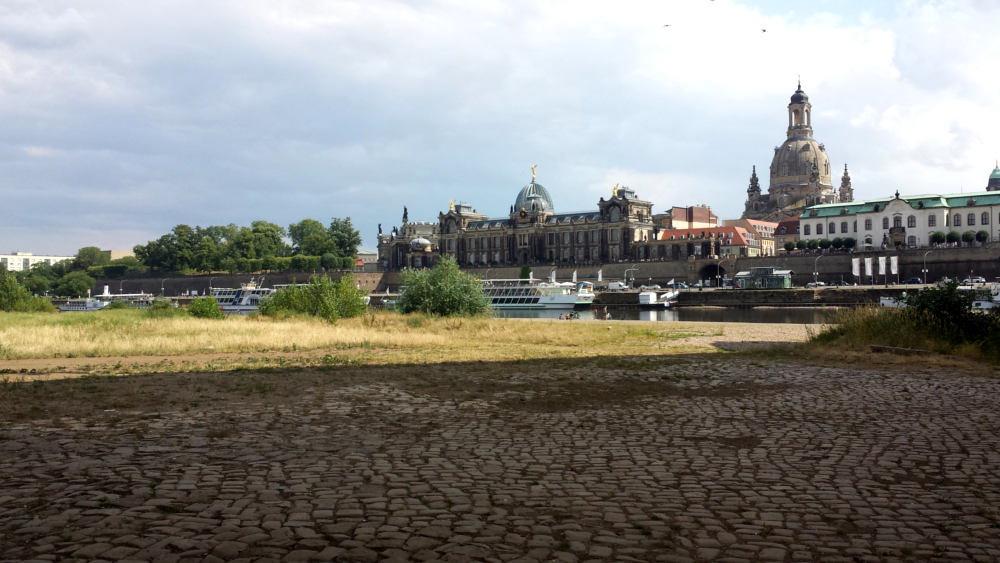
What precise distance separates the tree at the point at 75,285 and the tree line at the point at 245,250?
39.4 feet

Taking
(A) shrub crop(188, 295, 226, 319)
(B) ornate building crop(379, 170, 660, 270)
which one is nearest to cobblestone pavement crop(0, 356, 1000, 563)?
(A) shrub crop(188, 295, 226, 319)

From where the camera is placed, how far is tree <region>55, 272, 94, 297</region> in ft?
500

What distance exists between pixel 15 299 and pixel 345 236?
12223 centimetres

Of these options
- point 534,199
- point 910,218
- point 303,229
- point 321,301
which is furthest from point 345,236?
point 321,301

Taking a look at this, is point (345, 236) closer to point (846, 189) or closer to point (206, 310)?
point (846, 189)

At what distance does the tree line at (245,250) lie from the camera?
15812 cm

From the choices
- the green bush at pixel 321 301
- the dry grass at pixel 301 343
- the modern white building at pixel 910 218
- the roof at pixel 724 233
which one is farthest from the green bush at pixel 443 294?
the roof at pixel 724 233

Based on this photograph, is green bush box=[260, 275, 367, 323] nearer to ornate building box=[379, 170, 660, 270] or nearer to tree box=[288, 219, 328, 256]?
ornate building box=[379, 170, 660, 270]

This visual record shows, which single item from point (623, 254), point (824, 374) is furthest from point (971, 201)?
point (824, 374)

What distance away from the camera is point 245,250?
16262 centimetres

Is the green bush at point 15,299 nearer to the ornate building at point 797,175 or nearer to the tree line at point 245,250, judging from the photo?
the tree line at point 245,250

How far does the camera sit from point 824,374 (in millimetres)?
14781

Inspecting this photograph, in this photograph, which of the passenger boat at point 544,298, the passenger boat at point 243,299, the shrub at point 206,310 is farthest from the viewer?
the passenger boat at point 243,299

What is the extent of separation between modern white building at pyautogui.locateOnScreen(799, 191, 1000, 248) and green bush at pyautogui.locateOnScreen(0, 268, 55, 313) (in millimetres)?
101120
